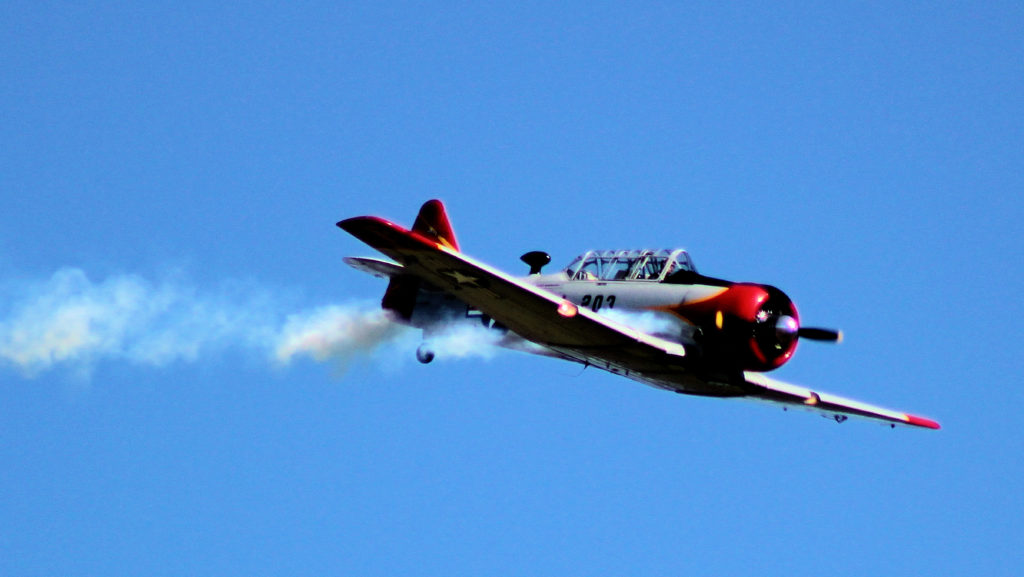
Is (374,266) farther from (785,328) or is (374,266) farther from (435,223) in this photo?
(785,328)

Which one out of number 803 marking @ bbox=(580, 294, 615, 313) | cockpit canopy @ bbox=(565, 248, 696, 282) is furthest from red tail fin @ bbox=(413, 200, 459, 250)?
number 803 marking @ bbox=(580, 294, 615, 313)

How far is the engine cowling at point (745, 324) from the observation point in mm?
22859

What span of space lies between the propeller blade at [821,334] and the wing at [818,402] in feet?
3.80

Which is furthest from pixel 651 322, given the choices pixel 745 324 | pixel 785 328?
pixel 785 328

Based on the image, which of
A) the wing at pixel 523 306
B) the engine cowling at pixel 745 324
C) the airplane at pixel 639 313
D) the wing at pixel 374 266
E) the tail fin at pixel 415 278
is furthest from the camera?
the tail fin at pixel 415 278

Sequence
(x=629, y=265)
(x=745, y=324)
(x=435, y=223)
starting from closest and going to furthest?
(x=745, y=324) → (x=629, y=265) → (x=435, y=223)

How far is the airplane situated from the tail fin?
2854mm

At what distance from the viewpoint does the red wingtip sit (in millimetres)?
28094

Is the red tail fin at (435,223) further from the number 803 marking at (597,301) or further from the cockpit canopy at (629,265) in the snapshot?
the number 803 marking at (597,301)

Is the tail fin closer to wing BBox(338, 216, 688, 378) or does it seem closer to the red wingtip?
wing BBox(338, 216, 688, 378)

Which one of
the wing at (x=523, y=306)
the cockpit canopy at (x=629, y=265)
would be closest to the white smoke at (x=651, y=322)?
the wing at (x=523, y=306)

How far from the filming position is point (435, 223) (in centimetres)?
2802

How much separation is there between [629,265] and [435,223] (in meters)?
5.02

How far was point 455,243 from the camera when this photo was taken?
28.3m
